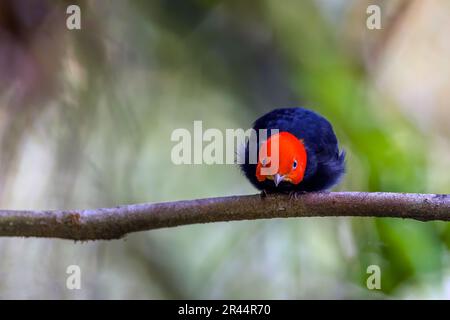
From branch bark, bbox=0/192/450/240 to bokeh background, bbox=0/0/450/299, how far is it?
33.3 inches

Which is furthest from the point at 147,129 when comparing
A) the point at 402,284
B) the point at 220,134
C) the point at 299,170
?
the point at 402,284

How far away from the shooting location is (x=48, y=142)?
380cm

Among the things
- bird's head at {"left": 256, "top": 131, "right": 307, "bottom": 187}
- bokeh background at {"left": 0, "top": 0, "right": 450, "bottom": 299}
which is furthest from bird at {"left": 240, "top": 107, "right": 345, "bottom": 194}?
bokeh background at {"left": 0, "top": 0, "right": 450, "bottom": 299}

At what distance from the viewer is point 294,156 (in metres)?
2.71

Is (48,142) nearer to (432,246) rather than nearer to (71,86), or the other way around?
A: (71,86)

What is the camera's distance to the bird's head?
2650 millimetres

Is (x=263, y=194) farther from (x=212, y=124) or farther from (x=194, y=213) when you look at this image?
(x=212, y=124)

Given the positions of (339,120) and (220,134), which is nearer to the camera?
(339,120)

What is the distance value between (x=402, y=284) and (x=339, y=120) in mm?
1020

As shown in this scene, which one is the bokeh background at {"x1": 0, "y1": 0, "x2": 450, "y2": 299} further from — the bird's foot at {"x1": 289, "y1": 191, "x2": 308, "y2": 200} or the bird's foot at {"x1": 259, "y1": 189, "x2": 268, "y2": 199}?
the bird's foot at {"x1": 259, "y1": 189, "x2": 268, "y2": 199}

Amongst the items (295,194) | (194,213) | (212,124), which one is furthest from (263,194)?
(212,124)

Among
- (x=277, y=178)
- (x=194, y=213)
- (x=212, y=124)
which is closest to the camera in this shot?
(x=194, y=213)

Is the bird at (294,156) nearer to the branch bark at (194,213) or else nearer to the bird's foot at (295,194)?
the bird's foot at (295,194)

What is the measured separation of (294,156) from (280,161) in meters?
0.10
